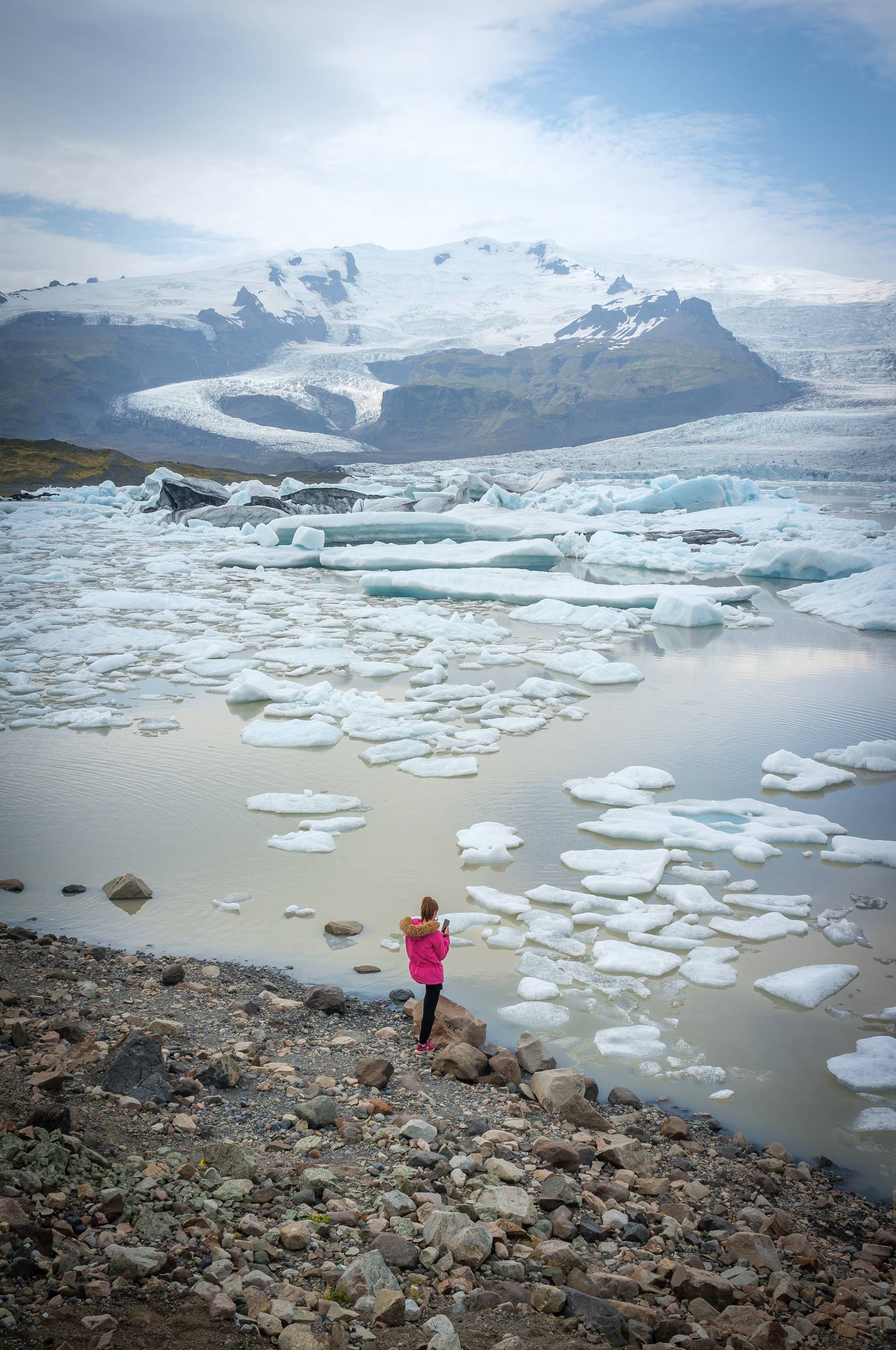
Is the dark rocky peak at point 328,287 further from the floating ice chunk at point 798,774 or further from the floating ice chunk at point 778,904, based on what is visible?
the floating ice chunk at point 778,904

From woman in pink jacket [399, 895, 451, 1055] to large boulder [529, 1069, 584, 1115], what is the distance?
0.34 m

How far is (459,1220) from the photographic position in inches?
66.1

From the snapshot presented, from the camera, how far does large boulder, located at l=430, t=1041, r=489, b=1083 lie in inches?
92.2

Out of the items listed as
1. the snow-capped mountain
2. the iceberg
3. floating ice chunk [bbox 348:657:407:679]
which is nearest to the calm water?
floating ice chunk [bbox 348:657:407:679]

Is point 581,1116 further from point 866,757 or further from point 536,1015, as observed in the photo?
point 866,757

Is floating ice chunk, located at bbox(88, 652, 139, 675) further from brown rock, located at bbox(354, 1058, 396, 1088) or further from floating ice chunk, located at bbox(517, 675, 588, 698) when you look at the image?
brown rock, located at bbox(354, 1058, 396, 1088)

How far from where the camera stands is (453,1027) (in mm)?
2484

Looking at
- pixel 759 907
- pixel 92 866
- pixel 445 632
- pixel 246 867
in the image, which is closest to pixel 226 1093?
pixel 246 867

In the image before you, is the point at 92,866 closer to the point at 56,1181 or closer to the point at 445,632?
the point at 56,1181

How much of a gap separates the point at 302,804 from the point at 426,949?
190 centimetres

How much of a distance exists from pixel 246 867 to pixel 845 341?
62.0m

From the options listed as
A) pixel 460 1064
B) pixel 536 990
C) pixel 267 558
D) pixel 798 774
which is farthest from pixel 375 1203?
pixel 267 558

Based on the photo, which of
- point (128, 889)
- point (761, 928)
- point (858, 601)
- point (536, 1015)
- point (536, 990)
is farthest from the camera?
point (858, 601)

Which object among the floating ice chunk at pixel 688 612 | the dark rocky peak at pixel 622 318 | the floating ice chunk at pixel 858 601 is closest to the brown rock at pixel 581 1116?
the floating ice chunk at pixel 688 612
